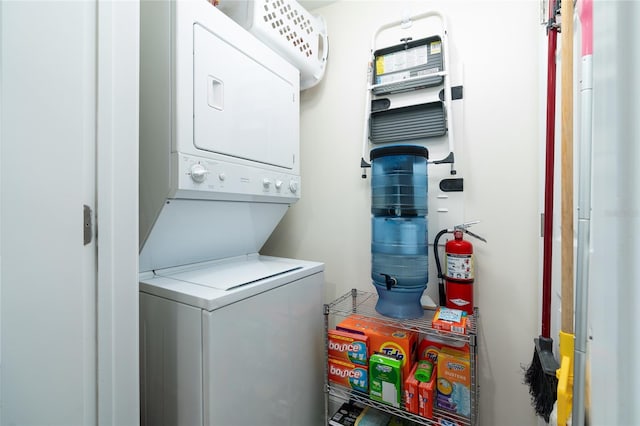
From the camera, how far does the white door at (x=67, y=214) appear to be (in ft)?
2.01

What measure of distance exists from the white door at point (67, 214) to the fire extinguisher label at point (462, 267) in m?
1.32

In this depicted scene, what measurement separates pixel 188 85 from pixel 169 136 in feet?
0.70

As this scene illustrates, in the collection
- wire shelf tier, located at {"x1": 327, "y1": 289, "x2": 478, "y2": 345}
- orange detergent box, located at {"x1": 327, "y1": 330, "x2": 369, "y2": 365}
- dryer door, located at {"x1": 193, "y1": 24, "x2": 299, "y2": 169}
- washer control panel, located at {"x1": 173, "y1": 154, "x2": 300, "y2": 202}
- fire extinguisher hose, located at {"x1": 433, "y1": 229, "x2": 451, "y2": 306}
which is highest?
dryer door, located at {"x1": 193, "y1": 24, "x2": 299, "y2": 169}

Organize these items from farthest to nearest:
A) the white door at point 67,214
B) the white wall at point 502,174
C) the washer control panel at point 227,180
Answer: the white wall at point 502,174 < the washer control panel at point 227,180 < the white door at point 67,214

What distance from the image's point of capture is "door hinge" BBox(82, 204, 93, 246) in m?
0.73

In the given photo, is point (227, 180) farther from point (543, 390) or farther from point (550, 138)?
point (543, 390)

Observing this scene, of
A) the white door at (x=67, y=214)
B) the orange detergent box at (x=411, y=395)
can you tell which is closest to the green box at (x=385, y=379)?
the orange detergent box at (x=411, y=395)

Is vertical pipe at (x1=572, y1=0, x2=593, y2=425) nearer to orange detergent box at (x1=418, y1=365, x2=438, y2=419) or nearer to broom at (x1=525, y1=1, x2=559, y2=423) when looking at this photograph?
broom at (x1=525, y1=1, x2=559, y2=423)

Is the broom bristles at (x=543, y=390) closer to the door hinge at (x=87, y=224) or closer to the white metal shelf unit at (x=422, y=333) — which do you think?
the white metal shelf unit at (x=422, y=333)

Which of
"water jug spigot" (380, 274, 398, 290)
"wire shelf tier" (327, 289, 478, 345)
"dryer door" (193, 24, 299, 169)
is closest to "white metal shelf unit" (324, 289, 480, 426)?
"wire shelf tier" (327, 289, 478, 345)

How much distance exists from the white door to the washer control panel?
251 millimetres

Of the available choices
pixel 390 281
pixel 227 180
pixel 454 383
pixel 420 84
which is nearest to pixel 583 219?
pixel 390 281

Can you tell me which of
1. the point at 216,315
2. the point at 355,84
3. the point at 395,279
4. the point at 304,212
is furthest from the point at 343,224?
the point at 216,315

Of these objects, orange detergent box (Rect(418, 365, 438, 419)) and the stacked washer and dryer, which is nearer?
the stacked washer and dryer
